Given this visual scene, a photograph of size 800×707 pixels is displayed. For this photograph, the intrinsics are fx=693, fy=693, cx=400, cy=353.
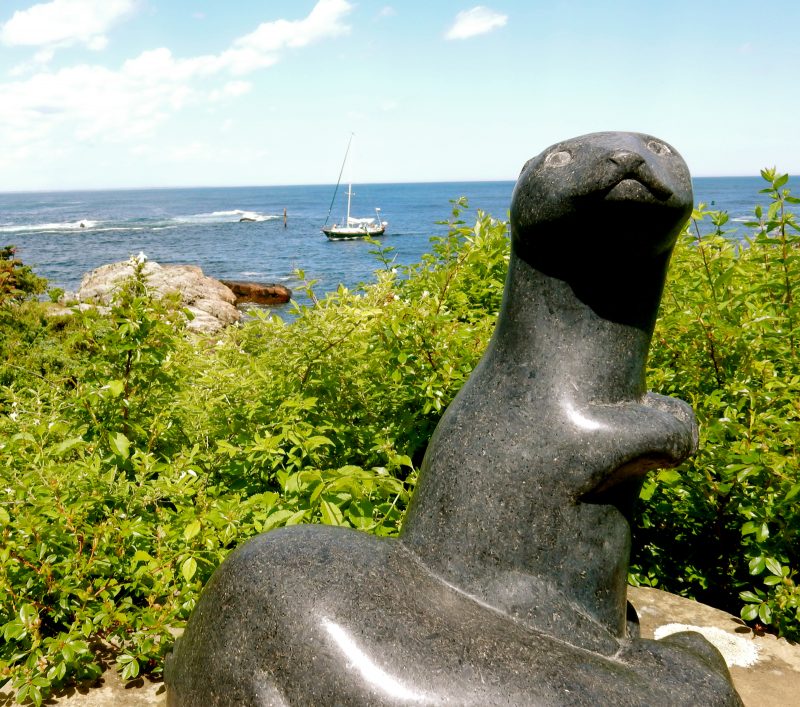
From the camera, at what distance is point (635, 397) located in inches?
103

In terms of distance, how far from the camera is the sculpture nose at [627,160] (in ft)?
7.66

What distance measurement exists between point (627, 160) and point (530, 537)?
1333 mm

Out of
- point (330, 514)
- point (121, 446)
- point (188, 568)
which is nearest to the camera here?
point (188, 568)

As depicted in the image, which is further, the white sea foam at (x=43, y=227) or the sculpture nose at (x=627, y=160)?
the white sea foam at (x=43, y=227)

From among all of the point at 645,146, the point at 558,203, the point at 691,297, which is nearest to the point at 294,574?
the point at 558,203

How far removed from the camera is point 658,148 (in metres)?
2.55

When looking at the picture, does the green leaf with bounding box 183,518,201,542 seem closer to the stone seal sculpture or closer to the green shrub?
the stone seal sculpture

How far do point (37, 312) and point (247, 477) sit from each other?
7.88 m

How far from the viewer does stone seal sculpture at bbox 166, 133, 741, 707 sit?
2.17m

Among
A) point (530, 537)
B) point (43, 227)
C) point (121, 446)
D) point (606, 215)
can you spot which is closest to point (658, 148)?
point (606, 215)

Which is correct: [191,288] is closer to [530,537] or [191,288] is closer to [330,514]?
[330,514]

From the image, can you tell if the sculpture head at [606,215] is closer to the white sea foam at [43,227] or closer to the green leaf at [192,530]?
the green leaf at [192,530]

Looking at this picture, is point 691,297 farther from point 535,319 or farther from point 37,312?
point 37,312

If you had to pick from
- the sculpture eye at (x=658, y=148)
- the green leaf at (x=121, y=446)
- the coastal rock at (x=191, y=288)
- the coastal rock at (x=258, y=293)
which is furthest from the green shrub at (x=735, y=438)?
the coastal rock at (x=258, y=293)
